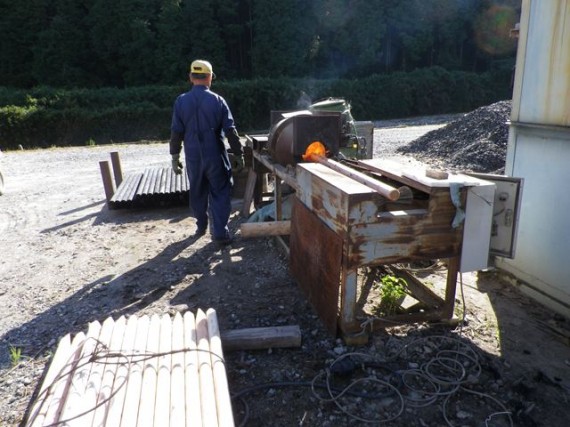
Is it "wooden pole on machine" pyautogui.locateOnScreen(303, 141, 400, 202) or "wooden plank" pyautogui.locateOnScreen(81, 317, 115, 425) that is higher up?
"wooden pole on machine" pyautogui.locateOnScreen(303, 141, 400, 202)

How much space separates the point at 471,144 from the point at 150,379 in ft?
37.6

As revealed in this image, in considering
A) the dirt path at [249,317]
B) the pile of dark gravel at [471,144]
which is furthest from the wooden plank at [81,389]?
the pile of dark gravel at [471,144]

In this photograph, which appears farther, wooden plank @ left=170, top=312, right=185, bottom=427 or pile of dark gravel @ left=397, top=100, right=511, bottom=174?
pile of dark gravel @ left=397, top=100, right=511, bottom=174

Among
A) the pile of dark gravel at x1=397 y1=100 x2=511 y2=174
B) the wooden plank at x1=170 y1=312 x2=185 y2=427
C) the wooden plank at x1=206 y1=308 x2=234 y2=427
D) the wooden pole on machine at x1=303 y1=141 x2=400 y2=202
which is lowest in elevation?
the pile of dark gravel at x1=397 y1=100 x2=511 y2=174

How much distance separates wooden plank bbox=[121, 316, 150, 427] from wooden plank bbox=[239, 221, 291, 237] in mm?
1229

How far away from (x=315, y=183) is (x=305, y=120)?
112 cm

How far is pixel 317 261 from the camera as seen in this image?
3.61 m

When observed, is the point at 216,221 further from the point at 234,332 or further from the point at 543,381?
the point at 543,381

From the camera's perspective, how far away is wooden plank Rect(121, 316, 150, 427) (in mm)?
2256

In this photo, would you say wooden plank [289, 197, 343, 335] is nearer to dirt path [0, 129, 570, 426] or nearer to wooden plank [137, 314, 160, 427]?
dirt path [0, 129, 570, 426]

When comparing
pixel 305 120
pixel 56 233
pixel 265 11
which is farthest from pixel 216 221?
pixel 265 11

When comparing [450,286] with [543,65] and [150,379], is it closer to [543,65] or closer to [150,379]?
[543,65]

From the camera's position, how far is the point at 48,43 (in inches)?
1128

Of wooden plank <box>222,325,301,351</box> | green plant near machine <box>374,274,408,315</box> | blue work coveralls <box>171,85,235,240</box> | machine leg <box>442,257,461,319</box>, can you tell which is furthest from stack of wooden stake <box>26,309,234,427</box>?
blue work coveralls <box>171,85,235,240</box>
